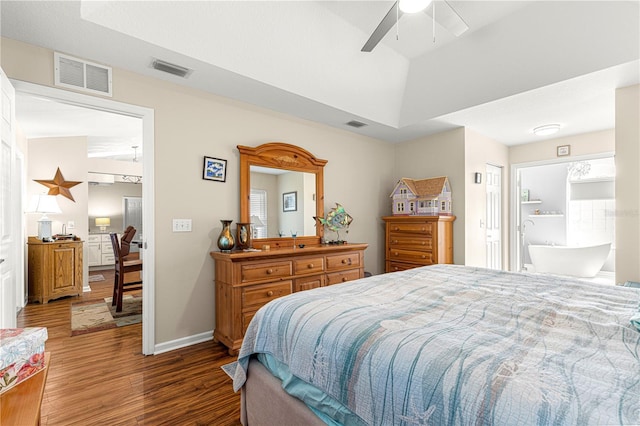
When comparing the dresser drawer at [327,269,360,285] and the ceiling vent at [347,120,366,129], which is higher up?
the ceiling vent at [347,120,366,129]

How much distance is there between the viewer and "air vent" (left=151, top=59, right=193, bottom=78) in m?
2.48

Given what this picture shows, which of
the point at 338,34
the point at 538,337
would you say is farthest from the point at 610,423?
the point at 338,34

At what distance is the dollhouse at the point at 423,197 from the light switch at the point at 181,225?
2824 mm

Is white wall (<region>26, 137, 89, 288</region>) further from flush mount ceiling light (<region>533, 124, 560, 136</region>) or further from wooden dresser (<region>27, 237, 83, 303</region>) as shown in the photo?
flush mount ceiling light (<region>533, 124, 560, 136</region>)

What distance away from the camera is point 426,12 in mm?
2117

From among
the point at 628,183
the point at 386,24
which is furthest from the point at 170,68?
the point at 628,183

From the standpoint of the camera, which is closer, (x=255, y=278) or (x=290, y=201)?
(x=255, y=278)

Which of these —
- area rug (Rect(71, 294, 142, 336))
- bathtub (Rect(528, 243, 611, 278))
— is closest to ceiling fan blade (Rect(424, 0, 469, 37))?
area rug (Rect(71, 294, 142, 336))

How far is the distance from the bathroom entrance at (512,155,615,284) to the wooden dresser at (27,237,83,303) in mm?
6967

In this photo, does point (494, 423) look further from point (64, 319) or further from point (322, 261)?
point (64, 319)

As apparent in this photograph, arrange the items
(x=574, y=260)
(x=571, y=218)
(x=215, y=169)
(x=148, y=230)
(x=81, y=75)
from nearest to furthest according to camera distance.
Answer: (x=81, y=75)
(x=148, y=230)
(x=215, y=169)
(x=574, y=260)
(x=571, y=218)

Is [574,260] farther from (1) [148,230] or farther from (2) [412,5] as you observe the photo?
(1) [148,230]

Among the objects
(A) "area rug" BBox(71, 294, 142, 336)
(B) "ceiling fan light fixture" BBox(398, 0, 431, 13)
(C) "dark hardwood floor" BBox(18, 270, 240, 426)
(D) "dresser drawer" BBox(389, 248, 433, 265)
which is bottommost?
(A) "area rug" BBox(71, 294, 142, 336)

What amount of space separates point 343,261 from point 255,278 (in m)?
1.14
